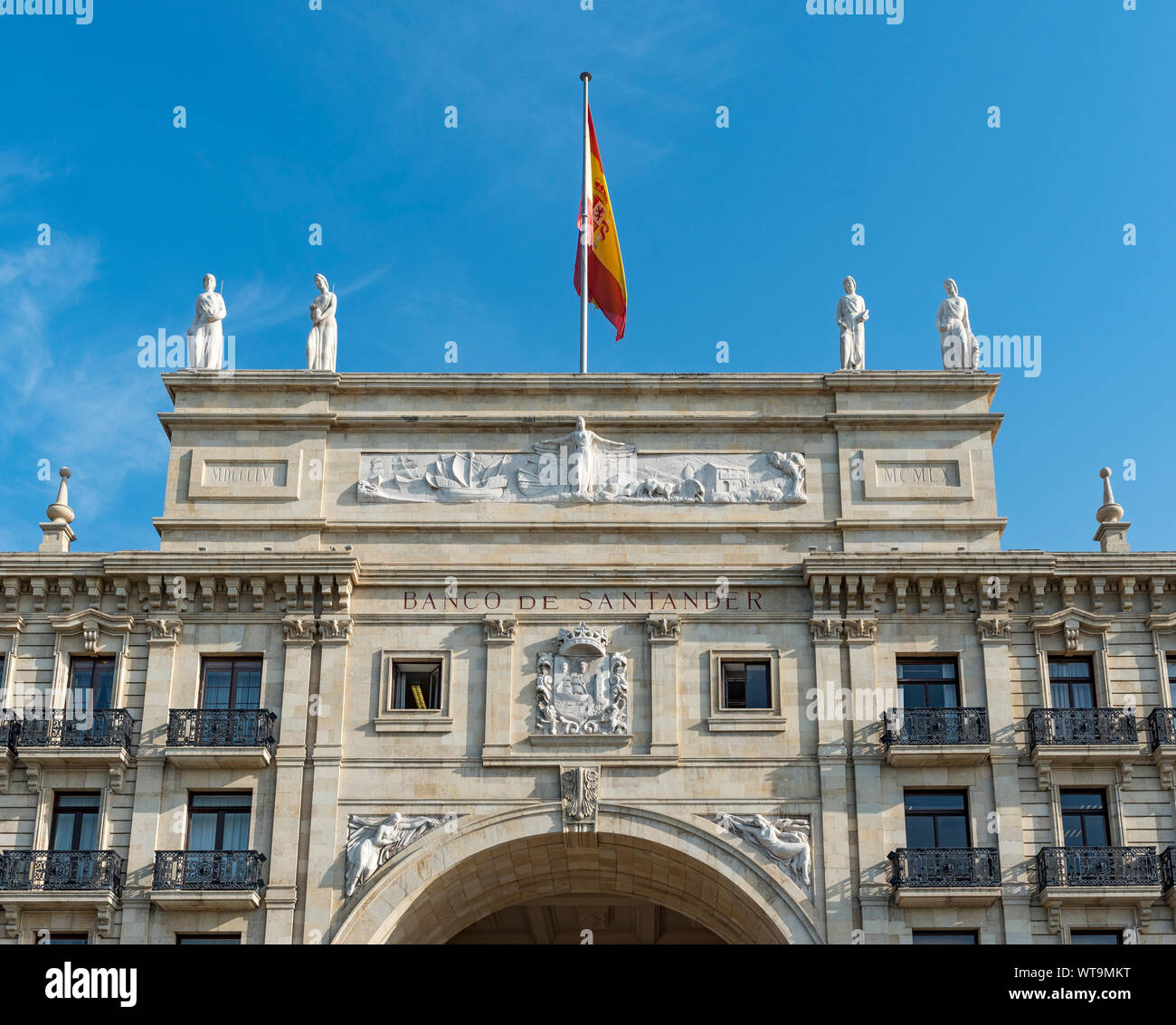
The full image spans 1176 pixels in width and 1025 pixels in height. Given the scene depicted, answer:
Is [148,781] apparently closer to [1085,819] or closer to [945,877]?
[945,877]

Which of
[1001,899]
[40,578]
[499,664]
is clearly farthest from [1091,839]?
[40,578]

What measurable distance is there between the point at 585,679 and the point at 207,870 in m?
9.06

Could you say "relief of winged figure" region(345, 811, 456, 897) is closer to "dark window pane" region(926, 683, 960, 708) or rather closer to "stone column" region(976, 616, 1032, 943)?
"dark window pane" region(926, 683, 960, 708)

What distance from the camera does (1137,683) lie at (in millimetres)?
40125

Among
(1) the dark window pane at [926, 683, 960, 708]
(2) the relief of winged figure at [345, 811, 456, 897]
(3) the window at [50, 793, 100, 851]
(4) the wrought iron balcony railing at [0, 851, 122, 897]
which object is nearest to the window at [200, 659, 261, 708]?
(3) the window at [50, 793, 100, 851]

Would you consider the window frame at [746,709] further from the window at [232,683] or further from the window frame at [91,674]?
the window frame at [91,674]

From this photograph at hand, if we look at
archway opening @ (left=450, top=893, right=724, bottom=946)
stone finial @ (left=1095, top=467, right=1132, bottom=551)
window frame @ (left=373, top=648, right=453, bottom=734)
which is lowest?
archway opening @ (left=450, top=893, right=724, bottom=946)

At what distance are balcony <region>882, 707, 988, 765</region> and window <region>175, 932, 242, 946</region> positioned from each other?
14410mm

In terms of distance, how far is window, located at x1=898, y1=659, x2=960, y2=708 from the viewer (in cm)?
3997

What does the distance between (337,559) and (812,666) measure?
10.9m

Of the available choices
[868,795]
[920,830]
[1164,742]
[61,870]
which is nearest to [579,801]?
[868,795]

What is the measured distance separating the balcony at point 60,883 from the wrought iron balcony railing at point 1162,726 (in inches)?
880

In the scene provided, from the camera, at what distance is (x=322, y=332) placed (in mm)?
43938
